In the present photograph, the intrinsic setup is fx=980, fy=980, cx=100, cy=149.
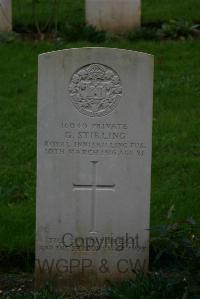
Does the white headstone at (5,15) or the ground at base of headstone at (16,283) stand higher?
the white headstone at (5,15)

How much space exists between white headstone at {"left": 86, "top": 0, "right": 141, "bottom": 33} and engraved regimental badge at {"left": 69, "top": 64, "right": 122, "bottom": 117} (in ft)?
18.6

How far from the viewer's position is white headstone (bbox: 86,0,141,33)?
1155 cm

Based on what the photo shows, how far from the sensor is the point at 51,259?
608cm

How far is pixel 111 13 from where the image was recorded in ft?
38.0

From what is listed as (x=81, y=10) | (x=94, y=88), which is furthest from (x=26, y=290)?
(x=81, y=10)

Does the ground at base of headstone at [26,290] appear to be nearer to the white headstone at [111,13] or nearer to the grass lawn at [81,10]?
the white headstone at [111,13]

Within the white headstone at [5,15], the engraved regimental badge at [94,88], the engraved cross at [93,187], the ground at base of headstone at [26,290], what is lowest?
the ground at base of headstone at [26,290]

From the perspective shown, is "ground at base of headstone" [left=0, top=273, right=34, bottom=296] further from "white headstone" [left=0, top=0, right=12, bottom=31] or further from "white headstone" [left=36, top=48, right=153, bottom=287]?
"white headstone" [left=0, top=0, right=12, bottom=31]

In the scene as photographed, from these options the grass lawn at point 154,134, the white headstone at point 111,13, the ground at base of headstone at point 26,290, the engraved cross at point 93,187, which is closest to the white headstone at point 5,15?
the grass lawn at point 154,134

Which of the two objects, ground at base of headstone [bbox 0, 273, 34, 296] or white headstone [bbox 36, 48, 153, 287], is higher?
white headstone [bbox 36, 48, 153, 287]

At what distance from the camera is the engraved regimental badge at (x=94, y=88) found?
19.5 ft

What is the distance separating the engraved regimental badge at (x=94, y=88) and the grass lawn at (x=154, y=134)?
3.51 ft

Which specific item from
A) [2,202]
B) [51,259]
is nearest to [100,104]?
[51,259]

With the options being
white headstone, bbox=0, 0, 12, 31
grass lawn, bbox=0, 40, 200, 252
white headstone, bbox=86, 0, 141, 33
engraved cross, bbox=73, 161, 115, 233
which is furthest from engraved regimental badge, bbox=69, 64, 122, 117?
white headstone, bbox=86, 0, 141, 33
